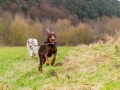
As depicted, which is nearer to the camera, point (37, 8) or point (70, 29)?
point (70, 29)

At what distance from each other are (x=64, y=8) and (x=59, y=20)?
2280 cm

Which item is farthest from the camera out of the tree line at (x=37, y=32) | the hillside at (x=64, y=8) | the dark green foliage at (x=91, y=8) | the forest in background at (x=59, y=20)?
the dark green foliage at (x=91, y=8)

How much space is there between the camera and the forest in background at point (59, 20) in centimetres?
5731

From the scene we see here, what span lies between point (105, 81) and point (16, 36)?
166 ft

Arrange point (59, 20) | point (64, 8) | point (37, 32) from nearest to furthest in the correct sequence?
1. point (37, 32)
2. point (59, 20)
3. point (64, 8)

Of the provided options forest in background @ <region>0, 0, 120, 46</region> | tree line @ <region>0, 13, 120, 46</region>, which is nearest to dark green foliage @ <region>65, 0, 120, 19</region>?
forest in background @ <region>0, 0, 120, 46</region>

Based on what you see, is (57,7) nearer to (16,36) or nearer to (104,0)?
(104,0)

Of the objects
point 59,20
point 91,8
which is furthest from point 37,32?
point 91,8

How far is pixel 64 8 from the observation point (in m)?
93.1

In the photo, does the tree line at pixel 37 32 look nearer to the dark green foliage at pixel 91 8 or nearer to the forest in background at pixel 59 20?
the forest in background at pixel 59 20

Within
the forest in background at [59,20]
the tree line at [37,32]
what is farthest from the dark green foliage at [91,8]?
the tree line at [37,32]

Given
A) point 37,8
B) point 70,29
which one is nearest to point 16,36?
point 70,29

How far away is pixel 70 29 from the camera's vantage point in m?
64.0

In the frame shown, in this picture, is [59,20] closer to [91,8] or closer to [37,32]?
[37,32]
